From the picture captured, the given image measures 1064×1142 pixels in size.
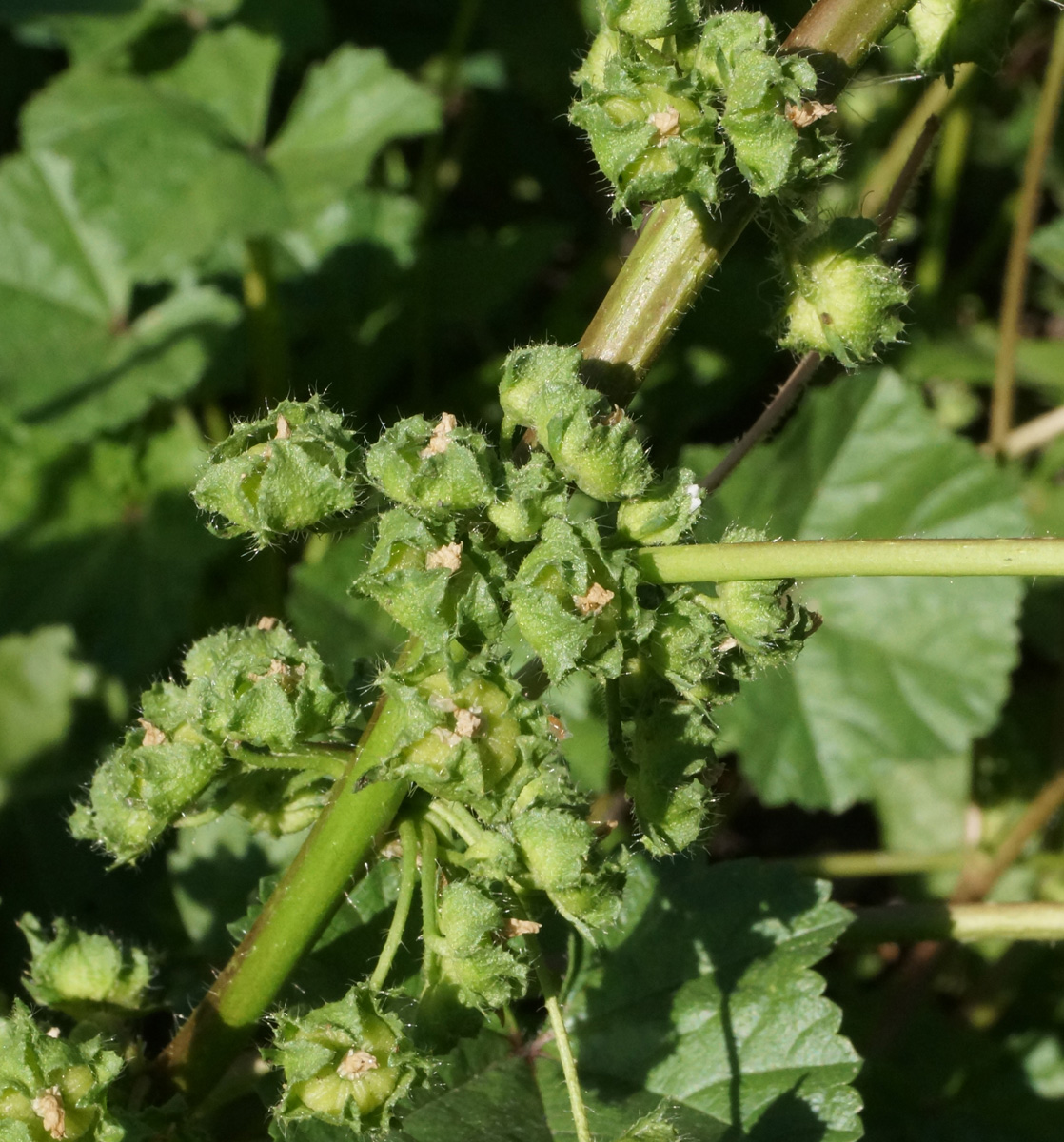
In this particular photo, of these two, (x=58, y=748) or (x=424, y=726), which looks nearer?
(x=424, y=726)

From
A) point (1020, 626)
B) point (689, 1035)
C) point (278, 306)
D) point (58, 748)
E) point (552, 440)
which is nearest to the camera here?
point (552, 440)

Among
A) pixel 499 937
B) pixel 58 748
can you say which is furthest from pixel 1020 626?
pixel 499 937

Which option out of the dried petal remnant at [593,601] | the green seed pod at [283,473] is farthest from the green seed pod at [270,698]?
the dried petal remnant at [593,601]

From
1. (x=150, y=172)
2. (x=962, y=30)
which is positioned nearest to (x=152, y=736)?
(x=962, y=30)

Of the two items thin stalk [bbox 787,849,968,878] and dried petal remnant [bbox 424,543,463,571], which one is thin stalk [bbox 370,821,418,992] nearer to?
dried petal remnant [bbox 424,543,463,571]

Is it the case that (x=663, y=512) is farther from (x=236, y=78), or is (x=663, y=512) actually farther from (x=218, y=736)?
(x=236, y=78)

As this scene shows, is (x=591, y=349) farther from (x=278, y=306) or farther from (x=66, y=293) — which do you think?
(x=66, y=293)
